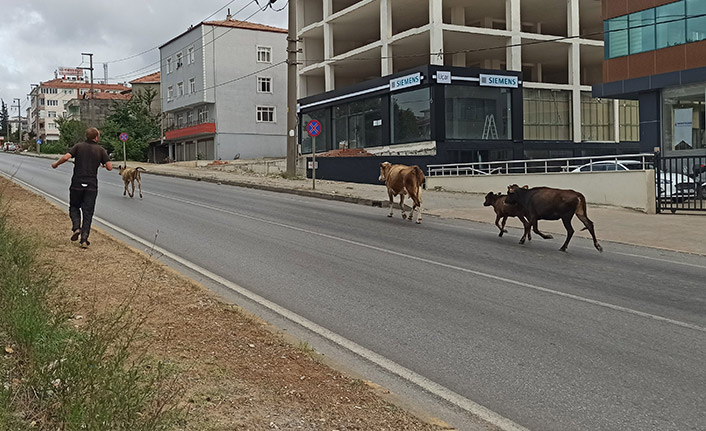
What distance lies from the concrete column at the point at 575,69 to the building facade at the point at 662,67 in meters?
9.31

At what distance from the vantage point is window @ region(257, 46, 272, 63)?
59812 mm

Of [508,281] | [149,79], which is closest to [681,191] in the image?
[508,281]

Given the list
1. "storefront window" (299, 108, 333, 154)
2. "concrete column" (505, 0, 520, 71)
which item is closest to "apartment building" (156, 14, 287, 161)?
"storefront window" (299, 108, 333, 154)

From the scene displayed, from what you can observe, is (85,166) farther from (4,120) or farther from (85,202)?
(4,120)

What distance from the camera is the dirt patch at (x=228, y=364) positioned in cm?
420

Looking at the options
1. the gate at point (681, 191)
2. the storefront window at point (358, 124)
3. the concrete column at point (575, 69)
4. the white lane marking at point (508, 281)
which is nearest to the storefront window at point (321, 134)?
the storefront window at point (358, 124)

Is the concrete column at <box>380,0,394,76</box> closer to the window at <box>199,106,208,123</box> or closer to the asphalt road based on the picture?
the asphalt road

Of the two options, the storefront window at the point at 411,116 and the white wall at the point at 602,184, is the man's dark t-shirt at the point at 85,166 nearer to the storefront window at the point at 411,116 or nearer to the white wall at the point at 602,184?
the white wall at the point at 602,184

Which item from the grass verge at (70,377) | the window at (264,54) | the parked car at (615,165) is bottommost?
the grass verge at (70,377)

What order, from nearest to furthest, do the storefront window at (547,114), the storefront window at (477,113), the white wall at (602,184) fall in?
the white wall at (602,184) < the storefront window at (477,113) < the storefront window at (547,114)

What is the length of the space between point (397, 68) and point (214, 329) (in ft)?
127

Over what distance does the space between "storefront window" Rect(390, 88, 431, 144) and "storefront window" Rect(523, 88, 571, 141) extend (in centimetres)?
765

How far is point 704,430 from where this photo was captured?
4.37 m

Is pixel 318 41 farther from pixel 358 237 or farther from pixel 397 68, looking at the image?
pixel 358 237
